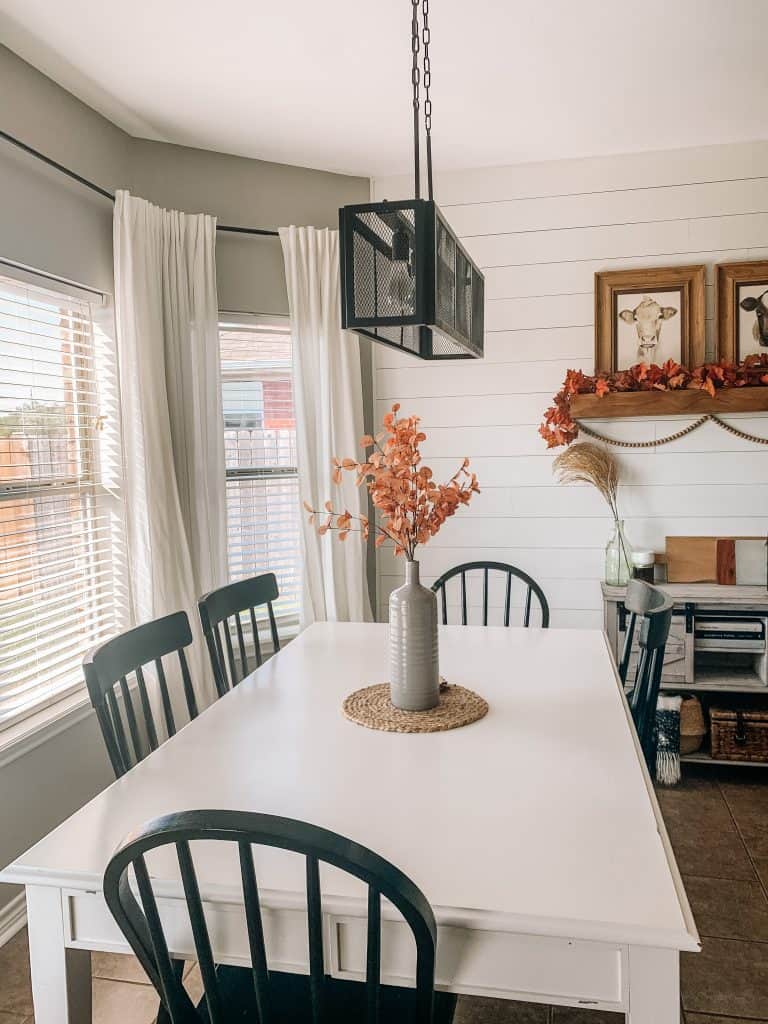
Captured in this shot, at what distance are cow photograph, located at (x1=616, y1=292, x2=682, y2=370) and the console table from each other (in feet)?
3.41

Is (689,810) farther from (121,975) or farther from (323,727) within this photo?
(121,975)

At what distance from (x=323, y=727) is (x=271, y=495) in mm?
1923

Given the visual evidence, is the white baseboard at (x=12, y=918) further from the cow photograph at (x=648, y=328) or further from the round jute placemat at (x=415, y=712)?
the cow photograph at (x=648, y=328)

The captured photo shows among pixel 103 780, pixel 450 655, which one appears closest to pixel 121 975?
pixel 103 780

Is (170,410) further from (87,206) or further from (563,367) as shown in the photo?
(563,367)

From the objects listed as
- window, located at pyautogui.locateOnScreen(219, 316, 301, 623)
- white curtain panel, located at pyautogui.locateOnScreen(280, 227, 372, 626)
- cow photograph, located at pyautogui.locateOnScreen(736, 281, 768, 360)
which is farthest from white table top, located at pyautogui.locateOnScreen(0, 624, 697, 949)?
cow photograph, located at pyautogui.locateOnScreen(736, 281, 768, 360)

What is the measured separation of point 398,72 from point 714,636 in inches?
97.3

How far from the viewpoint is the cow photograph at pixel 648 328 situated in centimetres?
354

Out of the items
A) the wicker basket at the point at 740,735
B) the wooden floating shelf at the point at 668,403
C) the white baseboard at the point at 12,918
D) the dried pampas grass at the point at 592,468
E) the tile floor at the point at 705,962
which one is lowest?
the tile floor at the point at 705,962

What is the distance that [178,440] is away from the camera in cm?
326

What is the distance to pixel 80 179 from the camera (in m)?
2.79

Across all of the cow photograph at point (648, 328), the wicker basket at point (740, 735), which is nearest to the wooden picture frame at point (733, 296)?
the cow photograph at point (648, 328)

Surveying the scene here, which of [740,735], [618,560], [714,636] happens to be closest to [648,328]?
[618,560]

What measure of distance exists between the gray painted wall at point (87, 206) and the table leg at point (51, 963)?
1223 mm
